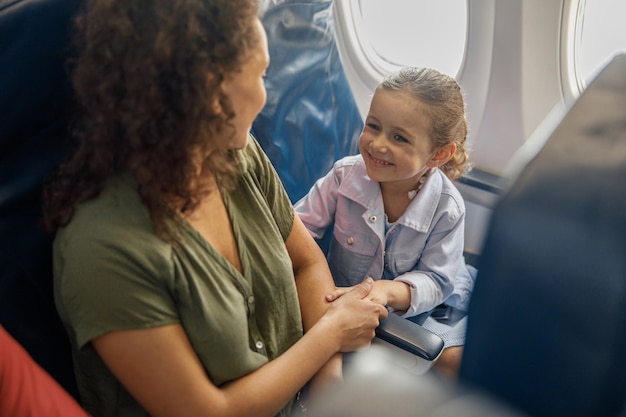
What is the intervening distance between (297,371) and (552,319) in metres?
0.60

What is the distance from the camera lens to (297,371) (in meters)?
1.21

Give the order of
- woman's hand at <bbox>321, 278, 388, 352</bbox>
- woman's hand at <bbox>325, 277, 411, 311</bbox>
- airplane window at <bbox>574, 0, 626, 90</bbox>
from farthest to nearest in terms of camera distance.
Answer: airplane window at <bbox>574, 0, 626, 90</bbox> → woman's hand at <bbox>325, 277, 411, 311</bbox> → woman's hand at <bbox>321, 278, 388, 352</bbox>

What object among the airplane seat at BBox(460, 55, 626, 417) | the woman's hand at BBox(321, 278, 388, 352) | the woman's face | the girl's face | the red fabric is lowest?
the woman's hand at BBox(321, 278, 388, 352)

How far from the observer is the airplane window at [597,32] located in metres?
2.10

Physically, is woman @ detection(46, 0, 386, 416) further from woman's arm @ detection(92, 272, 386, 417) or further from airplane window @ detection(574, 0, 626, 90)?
airplane window @ detection(574, 0, 626, 90)

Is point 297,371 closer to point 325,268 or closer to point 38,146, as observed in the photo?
point 325,268

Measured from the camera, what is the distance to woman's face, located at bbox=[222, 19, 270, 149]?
101 cm

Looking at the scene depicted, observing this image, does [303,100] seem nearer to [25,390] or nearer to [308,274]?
[308,274]

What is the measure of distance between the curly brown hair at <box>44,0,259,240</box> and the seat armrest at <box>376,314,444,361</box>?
1.94ft

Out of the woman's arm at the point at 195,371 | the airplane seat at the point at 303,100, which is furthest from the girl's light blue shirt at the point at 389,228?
the woman's arm at the point at 195,371

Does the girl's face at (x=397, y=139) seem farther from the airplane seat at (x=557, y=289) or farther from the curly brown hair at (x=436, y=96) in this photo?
the airplane seat at (x=557, y=289)

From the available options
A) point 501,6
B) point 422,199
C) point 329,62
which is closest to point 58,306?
point 422,199

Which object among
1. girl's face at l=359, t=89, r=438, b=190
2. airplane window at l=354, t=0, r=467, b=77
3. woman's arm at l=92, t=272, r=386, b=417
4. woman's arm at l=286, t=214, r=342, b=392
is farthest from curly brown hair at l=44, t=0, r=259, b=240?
airplane window at l=354, t=0, r=467, b=77

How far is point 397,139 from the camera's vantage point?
1.69m
